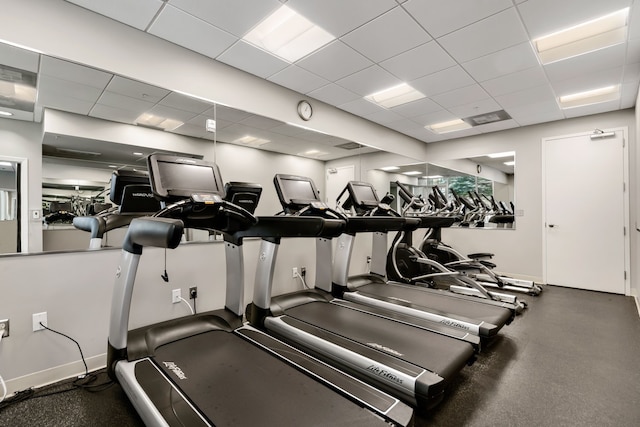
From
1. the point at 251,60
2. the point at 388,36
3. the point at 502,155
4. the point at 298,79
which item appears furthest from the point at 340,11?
the point at 502,155

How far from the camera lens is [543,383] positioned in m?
2.08

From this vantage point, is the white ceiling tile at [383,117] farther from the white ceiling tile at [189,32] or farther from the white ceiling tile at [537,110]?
the white ceiling tile at [189,32]

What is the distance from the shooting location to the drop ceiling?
2416 millimetres

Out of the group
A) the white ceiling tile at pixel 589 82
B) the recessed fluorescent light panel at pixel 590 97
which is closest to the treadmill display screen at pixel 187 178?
the white ceiling tile at pixel 589 82

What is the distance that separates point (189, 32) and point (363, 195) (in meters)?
2.45

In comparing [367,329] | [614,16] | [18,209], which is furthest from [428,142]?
[18,209]

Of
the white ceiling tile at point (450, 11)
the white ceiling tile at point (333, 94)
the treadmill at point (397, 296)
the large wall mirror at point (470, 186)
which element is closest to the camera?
the white ceiling tile at point (450, 11)

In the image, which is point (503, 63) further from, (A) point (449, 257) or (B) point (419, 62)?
(A) point (449, 257)

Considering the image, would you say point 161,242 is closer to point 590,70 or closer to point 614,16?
point 614,16

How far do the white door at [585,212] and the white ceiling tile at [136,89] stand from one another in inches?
230

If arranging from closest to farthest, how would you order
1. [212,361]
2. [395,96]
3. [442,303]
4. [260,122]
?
[212,361]
[442,303]
[260,122]
[395,96]

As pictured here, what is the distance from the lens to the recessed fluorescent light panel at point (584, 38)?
2.70 m

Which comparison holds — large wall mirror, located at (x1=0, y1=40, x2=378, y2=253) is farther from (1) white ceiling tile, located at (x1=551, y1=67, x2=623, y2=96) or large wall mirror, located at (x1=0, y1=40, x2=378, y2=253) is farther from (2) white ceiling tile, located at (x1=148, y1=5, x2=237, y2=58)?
(1) white ceiling tile, located at (x1=551, y1=67, x2=623, y2=96)

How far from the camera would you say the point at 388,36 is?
2.83 metres
